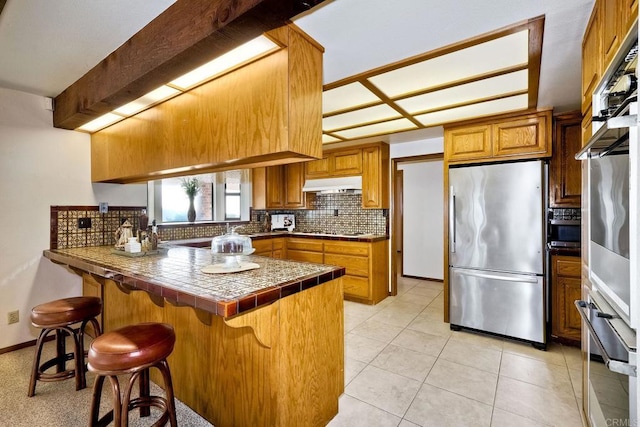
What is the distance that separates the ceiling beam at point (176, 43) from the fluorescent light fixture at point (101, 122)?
240mm

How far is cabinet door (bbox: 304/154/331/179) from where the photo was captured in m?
4.76

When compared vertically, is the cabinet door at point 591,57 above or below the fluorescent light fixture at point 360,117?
below

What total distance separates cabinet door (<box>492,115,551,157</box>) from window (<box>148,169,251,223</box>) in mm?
3049

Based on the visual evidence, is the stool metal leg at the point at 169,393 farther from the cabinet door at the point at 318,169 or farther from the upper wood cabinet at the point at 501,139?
the cabinet door at the point at 318,169

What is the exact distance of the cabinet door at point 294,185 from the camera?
5020 mm

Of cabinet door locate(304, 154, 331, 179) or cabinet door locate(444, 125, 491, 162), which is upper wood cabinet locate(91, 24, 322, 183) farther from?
cabinet door locate(304, 154, 331, 179)

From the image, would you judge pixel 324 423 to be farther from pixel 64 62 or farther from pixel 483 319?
pixel 64 62

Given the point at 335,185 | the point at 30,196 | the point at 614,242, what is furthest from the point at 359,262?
the point at 30,196

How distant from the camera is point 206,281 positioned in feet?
4.99

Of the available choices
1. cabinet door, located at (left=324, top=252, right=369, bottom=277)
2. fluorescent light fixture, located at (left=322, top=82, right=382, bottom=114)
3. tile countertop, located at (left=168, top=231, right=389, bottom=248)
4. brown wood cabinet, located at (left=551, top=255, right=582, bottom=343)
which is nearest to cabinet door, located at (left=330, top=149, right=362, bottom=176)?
tile countertop, located at (left=168, top=231, right=389, bottom=248)

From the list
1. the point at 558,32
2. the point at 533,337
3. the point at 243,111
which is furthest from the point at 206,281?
the point at 533,337

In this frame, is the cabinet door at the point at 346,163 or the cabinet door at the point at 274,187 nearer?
the cabinet door at the point at 346,163

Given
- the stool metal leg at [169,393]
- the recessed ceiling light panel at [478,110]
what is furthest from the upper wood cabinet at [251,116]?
the recessed ceiling light panel at [478,110]

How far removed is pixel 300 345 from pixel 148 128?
6.65 ft
